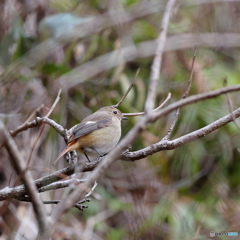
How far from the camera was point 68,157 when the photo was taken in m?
2.77

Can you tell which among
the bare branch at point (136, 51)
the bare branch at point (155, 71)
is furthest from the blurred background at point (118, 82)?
the bare branch at point (155, 71)

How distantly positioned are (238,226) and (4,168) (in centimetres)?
313

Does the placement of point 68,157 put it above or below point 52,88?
below

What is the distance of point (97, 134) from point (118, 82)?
190cm

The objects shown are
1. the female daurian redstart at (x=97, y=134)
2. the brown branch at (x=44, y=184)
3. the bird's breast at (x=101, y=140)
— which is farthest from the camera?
the bird's breast at (x=101, y=140)

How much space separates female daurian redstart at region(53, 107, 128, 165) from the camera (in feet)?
10.8

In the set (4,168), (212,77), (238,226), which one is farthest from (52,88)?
(238,226)

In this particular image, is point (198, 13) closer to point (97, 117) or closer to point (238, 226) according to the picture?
point (97, 117)

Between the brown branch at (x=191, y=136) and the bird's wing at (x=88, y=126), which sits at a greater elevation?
the bird's wing at (x=88, y=126)

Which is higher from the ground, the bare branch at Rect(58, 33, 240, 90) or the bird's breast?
the bare branch at Rect(58, 33, 240, 90)

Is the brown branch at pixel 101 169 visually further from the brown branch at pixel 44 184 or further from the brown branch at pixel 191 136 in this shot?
the brown branch at pixel 44 184

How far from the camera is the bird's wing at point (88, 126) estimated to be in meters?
3.17

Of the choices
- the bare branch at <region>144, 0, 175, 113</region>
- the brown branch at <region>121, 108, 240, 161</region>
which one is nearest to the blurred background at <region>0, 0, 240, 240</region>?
the brown branch at <region>121, 108, 240, 161</region>

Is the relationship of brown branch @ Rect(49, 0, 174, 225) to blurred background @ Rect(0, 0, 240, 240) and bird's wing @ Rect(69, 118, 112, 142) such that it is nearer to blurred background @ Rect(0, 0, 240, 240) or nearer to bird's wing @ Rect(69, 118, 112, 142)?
bird's wing @ Rect(69, 118, 112, 142)
